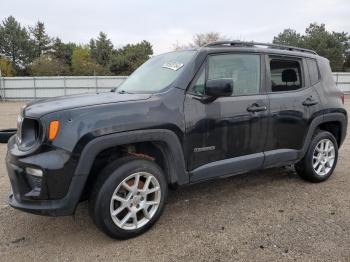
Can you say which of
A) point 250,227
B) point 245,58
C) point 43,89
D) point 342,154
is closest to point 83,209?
point 250,227

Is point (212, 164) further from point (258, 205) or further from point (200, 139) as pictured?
point (258, 205)

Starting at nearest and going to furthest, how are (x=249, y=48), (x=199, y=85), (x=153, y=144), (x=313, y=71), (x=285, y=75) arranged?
(x=153, y=144) < (x=199, y=85) < (x=249, y=48) < (x=285, y=75) < (x=313, y=71)

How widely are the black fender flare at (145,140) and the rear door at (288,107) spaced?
1279 millimetres

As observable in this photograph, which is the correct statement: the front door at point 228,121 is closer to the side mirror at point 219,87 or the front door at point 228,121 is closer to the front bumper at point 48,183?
the side mirror at point 219,87

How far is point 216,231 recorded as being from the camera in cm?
347

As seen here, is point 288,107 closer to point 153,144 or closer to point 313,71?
point 313,71

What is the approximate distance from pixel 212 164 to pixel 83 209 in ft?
5.23

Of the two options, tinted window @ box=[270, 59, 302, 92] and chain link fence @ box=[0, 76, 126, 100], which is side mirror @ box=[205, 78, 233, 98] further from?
chain link fence @ box=[0, 76, 126, 100]

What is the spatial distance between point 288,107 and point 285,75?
1.51 feet

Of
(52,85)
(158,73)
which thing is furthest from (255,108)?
(52,85)

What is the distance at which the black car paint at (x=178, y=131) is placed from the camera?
2967 millimetres

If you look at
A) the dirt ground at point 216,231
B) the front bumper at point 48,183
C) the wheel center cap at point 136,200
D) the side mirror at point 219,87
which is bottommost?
the dirt ground at point 216,231

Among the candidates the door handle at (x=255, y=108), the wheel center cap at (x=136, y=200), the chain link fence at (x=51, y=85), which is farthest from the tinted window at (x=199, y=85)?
the chain link fence at (x=51, y=85)

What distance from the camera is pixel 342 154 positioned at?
6699 millimetres
